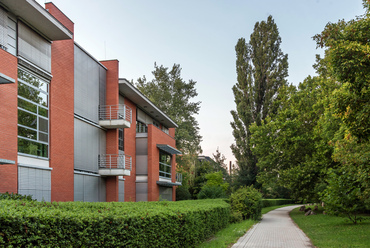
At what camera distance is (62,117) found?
690 inches

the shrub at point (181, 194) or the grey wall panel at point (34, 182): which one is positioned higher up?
the grey wall panel at point (34, 182)

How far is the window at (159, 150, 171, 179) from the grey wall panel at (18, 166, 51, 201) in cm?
1654

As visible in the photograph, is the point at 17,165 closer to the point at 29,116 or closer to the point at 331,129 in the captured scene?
the point at 29,116

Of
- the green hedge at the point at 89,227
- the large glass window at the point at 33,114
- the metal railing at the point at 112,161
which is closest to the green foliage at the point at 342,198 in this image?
the green hedge at the point at 89,227

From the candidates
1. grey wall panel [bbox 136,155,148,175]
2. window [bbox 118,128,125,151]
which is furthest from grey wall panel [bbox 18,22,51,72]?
grey wall panel [bbox 136,155,148,175]

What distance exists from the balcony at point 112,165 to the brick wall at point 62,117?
3.88 meters

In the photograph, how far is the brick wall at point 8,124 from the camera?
13.0 meters

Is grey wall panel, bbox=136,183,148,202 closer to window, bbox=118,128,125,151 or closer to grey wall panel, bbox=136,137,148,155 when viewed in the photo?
grey wall panel, bbox=136,137,148,155

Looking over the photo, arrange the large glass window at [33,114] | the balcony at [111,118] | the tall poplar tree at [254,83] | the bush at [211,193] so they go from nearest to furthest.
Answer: the large glass window at [33,114] < the balcony at [111,118] < the bush at [211,193] < the tall poplar tree at [254,83]

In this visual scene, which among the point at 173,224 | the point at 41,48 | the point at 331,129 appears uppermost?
the point at 41,48

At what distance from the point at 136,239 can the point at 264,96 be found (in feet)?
129

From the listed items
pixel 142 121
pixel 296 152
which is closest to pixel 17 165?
pixel 142 121

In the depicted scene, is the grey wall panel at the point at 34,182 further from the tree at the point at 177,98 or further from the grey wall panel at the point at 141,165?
the tree at the point at 177,98

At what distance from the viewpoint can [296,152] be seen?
3200 cm
